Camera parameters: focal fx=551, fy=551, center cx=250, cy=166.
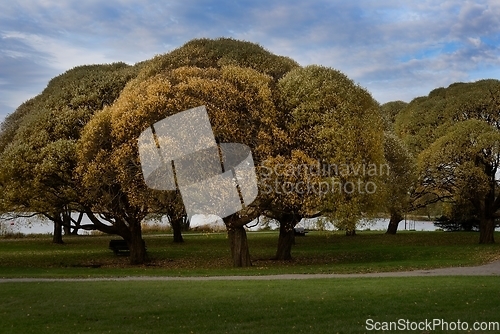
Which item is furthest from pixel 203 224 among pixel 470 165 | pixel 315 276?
pixel 315 276

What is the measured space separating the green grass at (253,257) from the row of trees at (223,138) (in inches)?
81.9

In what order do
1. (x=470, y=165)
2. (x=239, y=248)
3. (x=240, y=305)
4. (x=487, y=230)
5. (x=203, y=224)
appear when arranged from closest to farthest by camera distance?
(x=240, y=305), (x=239, y=248), (x=470, y=165), (x=487, y=230), (x=203, y=224)

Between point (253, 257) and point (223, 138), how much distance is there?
9.75 meters

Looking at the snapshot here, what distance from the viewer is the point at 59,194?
1121 inches

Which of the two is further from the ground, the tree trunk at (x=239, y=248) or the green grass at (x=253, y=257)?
the tree trunk at (x=239, y=248)

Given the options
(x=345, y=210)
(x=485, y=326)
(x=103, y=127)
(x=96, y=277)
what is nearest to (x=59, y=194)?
(x=103, y=127)

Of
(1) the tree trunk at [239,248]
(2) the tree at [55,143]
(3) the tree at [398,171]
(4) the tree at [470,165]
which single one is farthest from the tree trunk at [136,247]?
(4) the tree at [470,165]

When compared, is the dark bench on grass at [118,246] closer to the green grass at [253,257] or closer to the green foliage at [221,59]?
the green grass at [253,257]

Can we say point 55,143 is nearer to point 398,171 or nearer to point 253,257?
point 253,257

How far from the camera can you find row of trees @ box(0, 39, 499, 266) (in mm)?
23812

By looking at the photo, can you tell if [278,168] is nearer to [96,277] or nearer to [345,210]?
[345,210]

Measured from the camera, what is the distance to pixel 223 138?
2373cm

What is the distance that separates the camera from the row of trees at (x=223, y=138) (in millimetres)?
23812

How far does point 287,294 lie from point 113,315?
15.3 feet
